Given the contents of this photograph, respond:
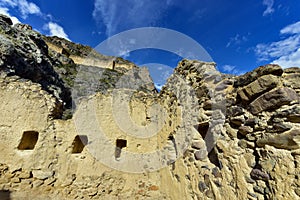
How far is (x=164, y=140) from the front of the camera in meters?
4.14

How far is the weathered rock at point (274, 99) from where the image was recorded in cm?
142

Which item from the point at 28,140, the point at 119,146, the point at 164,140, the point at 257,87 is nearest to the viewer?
the point at 257,87

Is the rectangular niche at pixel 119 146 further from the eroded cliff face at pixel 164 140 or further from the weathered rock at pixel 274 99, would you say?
the weathered rock at pixel 274 99

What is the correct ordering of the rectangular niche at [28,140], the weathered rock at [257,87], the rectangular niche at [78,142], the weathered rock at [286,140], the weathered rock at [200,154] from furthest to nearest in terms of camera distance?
the rectangular niche at [78,142] < the rectangular niche at [28,140] < the weathered rock at [200,154] < the weathered rock at [257,87] < the weathered rock at [286,140]

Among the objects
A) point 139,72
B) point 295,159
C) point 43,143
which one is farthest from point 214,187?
point 139,72

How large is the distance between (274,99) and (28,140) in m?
4.88

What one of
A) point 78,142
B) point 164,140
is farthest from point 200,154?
point 78,142

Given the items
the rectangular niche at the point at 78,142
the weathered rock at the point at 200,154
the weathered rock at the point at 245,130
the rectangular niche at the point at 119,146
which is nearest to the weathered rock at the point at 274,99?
the weathered rock at the point at 245,130

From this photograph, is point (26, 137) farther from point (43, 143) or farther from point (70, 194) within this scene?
point (70, 194)

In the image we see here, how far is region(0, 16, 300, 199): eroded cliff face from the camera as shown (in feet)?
4.90

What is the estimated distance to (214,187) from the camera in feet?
7.02

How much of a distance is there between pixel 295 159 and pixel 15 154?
15.8 feet

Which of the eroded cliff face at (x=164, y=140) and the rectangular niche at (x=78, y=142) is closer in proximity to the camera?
the eroded cliff face at (x=164, y=140)

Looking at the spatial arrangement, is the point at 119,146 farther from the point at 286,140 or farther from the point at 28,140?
the point at 286,140
